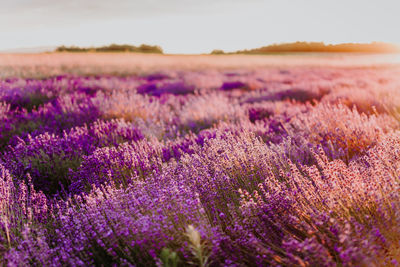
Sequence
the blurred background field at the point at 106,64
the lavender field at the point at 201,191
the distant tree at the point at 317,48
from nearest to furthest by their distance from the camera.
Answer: the lavender field at the point at 201,191
the blurred background field at the point at 106,64
the distant tree at the point at 317,48

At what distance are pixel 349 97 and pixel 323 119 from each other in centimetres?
243

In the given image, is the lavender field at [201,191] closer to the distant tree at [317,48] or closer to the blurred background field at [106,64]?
the blurred background field at [106,64]

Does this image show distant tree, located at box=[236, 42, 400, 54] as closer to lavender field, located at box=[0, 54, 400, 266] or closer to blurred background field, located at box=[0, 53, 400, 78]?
blurred background field, located at box=[0, 53, 400, 78]

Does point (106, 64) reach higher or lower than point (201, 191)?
higher

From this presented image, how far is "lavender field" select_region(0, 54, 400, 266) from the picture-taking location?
1.78 metres

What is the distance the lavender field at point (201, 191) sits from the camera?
1780mm

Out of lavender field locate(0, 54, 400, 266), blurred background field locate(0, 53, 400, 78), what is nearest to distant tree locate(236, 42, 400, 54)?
blurred background field locate(0, 53, 400, 78)

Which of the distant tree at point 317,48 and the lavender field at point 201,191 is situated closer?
the lavender field at point 201,191

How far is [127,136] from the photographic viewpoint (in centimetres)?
445

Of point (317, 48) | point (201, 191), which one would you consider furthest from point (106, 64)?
point (317, 48)

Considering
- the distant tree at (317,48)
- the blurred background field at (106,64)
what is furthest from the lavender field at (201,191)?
the distant tree at (317,48)

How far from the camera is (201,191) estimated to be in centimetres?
254

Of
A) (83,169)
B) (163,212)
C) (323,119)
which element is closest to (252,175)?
(163,212)

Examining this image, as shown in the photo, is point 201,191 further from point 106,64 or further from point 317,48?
point 317,48
